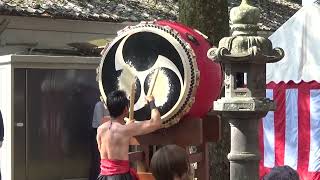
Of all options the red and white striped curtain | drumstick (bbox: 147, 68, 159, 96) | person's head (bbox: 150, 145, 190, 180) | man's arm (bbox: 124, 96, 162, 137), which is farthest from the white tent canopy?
person's head (bbox: 150, 145, 190, 180)

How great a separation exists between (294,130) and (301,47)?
1.15m

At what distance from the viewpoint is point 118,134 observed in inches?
216

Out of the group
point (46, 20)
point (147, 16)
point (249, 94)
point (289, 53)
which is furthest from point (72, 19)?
point (249, 94)

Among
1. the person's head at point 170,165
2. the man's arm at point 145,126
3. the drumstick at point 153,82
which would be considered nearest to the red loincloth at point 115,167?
the man's arm at point 145,126

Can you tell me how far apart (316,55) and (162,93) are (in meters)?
3.53

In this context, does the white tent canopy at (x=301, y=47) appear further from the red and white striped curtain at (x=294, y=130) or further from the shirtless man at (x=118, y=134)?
the shirtless man at (x=118, y=134)

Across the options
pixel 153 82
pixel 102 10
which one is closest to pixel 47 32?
pixel 102 10

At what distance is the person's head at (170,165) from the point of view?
3742 mm

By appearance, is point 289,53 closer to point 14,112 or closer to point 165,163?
point 14,112

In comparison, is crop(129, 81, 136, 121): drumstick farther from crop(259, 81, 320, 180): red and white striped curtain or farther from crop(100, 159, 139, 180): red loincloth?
crop(259, 81, 320, 180): red and white striped curtain

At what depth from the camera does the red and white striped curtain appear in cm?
878

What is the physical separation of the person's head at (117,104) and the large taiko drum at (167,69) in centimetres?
44

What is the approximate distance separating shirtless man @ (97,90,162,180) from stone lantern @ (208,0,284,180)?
0.65m

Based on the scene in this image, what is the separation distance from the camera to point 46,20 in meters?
13.3
